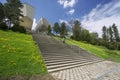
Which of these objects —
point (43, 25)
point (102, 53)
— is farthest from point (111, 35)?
point (102, 53)

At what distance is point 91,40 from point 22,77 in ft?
152

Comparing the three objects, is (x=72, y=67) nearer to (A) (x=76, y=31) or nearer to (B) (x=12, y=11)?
(B) (x=12, y=11)

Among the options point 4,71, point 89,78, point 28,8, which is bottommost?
point 89,78

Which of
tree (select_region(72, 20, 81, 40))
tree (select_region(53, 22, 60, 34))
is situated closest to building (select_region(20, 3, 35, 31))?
tree (select_region(53, 22, 60, 34))

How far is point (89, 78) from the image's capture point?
8641 mm

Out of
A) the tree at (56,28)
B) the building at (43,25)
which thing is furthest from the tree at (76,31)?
the building at (43,25)

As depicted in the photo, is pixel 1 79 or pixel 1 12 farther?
pixel 1 12

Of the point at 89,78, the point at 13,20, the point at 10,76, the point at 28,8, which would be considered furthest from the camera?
the point at 28,8

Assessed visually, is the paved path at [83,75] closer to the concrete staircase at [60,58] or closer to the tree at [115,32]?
the concrete staircase at [60,58]

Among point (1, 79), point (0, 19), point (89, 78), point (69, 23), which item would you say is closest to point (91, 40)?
point (69, 23)

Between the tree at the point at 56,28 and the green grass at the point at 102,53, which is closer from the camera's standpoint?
the green grass at the point at 102,53

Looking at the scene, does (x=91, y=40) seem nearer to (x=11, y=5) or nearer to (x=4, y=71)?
(x=11, y=5)

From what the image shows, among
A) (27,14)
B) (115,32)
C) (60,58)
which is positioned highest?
(27,14)

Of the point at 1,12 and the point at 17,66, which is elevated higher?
the point at 1,12
